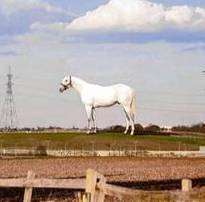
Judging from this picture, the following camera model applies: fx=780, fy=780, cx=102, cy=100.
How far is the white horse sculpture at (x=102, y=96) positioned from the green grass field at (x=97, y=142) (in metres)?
3.58

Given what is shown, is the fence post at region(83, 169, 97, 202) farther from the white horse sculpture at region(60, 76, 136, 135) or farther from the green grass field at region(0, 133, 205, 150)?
the white horse sculpture at region(60, 76, 136, 135)

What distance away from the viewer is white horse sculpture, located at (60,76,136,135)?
257 ft

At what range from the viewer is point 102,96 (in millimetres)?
79062

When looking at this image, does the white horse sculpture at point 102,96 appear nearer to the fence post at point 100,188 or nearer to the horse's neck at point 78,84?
the horse's neck at point 78,84

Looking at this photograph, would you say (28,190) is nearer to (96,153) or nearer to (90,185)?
(90,185)

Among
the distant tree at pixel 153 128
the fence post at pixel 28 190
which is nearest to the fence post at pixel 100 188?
the fence post at pixel 28 190

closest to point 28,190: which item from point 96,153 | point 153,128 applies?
point 96,153

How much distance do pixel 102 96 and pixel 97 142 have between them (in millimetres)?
10157

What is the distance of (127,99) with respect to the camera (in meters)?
78.5

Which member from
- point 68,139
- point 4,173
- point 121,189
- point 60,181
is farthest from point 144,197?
point 68,139

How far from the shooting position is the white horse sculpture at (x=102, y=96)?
78.4 m

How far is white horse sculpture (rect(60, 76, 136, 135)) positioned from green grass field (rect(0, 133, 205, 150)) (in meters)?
3.58

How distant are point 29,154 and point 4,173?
26.0m

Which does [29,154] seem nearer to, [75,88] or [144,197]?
[75,88]
